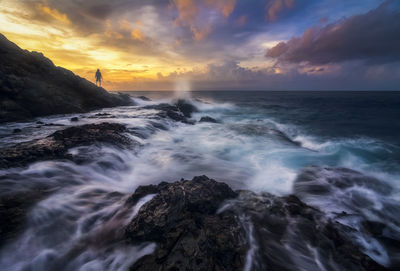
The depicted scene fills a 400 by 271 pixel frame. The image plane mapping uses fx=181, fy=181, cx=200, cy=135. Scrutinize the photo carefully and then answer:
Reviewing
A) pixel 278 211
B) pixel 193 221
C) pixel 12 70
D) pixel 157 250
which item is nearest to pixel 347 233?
pixel 278 211

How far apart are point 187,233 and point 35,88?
64.8 ft

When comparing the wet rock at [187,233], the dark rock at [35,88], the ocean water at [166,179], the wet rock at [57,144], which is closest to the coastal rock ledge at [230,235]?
the wet rock at [187,233]

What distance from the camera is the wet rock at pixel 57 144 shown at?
221 inches

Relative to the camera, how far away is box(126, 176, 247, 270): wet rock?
110 inches

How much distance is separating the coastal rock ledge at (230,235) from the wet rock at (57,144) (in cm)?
380

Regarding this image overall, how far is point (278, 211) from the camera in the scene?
15.3 ft

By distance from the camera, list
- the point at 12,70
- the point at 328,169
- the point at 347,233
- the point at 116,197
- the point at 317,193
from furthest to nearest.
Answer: the point at 12,70
the point at 328,169
the point at 317,193
the point at 116,197
the point at 347,233

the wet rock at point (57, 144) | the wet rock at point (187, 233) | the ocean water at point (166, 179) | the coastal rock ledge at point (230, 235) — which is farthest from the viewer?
the wet rock at point (57, 144)

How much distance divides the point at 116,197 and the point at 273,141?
11.8 meters

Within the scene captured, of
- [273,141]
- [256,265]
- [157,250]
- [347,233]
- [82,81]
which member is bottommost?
[273,141]

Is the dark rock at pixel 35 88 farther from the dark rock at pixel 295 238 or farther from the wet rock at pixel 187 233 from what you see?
the dark rock at pixel 295 238

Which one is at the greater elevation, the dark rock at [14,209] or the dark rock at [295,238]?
the dark rock at [14,209]

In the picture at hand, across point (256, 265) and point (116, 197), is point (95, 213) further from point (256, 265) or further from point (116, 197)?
point (256, 265)

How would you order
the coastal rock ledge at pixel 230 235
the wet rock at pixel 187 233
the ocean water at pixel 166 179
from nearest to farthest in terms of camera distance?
1. the wet rock at pixel 187 233
2. the coastal rock ledge at pixel 230 235
3. the ocean water at pixel 166 179
